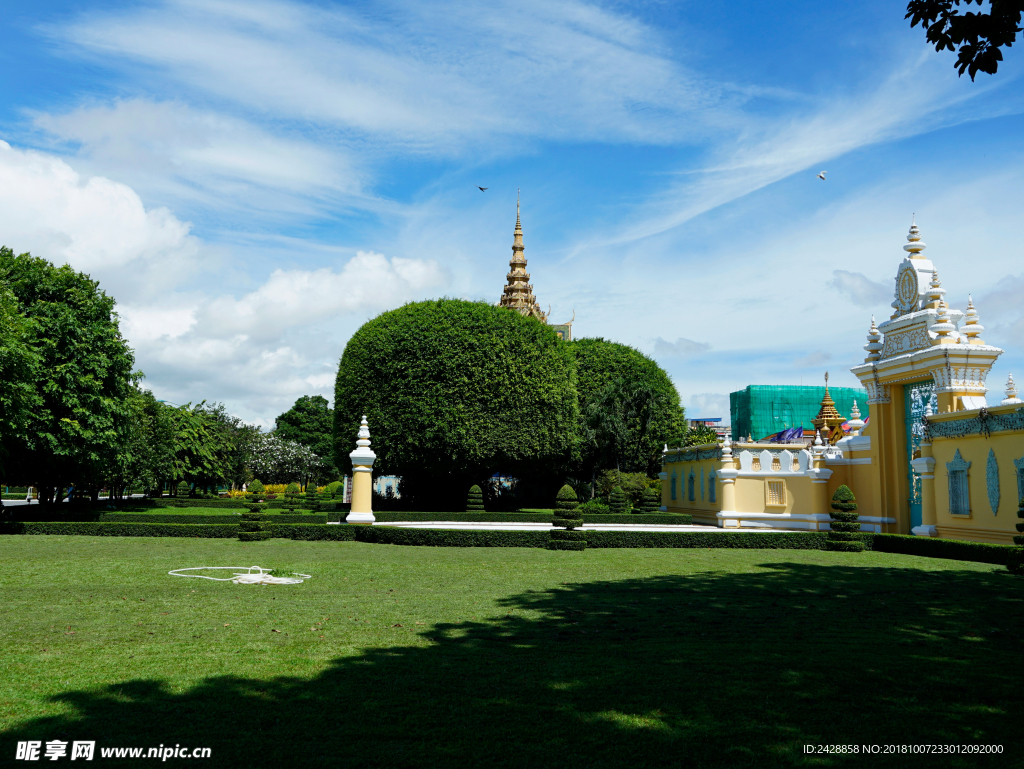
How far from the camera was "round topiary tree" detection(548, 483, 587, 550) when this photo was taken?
22547 millimetres

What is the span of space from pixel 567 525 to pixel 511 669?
617 inches

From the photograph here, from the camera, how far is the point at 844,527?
23.5 m

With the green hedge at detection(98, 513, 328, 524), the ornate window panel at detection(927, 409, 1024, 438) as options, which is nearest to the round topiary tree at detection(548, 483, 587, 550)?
the green hedge at detection(98, 513, 328, 524)

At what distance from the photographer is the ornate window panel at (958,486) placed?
2217cm

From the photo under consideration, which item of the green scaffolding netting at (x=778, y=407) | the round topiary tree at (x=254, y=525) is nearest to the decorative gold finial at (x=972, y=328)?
the round topiary tree at (x=254, y=525)

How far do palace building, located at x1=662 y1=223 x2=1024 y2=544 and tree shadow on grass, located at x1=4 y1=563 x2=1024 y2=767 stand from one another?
12980 millimetres

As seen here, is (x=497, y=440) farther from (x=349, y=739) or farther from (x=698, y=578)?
(x=349, y=739)

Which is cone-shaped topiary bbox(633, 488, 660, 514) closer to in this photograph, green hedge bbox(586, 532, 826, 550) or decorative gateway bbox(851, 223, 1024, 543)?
decorative gateway bbox(851, 223, 1024, 543)

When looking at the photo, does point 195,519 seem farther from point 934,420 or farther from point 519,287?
point 519,287

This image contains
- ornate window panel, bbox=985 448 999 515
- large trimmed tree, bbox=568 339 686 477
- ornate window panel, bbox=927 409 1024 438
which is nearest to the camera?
ornate window panel, bbox=927 409 1024 438

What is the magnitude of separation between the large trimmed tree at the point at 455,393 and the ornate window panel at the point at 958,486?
18.8 meters

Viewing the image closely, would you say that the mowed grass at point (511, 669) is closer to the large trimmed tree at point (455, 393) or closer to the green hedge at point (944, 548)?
the green hedge at point (944, 548)

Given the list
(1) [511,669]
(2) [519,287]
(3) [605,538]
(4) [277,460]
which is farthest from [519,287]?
(1) [511,669]

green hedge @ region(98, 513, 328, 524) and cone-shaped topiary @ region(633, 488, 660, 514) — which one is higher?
cone-shaped topiary @ region(633, 488, 660, 514)
